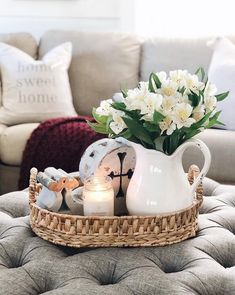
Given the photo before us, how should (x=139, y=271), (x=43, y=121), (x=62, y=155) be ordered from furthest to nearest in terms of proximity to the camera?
1. (x=43, y=121)
2. (x=62, y=155)
3. (x=139, y=271)

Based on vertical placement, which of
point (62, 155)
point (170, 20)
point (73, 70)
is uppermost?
point (170, 20)

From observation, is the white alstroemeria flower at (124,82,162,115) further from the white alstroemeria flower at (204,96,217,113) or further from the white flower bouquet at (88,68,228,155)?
the white alstroemeria flower at (204,96,217,113)

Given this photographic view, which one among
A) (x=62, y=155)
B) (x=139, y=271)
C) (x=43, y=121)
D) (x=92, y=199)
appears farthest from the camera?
(x=43, y=121)

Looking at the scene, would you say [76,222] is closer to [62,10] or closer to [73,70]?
[73,70]

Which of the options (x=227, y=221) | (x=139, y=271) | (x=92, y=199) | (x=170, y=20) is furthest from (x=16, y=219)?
(x=170, y=20)

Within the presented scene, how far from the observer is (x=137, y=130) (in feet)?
4.71

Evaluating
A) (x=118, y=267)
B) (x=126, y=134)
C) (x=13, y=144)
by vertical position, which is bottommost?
(x=13, y=144)

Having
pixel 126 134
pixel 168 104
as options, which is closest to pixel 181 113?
pixel 168 104

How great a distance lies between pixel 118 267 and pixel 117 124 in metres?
0.35

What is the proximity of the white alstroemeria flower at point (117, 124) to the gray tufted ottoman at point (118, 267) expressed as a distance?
0.29 meters

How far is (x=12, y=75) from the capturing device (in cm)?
310

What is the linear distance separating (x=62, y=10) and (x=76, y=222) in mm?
2458

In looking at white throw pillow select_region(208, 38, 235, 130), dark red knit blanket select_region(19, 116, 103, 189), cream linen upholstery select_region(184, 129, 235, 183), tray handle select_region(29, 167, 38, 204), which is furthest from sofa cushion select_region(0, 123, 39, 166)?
tray handle select_region(29, 167, 38, 204)

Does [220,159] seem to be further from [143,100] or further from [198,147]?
[143,100]
